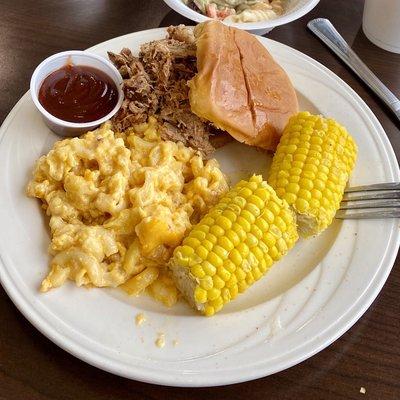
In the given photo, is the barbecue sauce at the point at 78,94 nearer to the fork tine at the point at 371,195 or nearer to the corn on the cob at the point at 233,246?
the corn on the cob at the point at 233,246

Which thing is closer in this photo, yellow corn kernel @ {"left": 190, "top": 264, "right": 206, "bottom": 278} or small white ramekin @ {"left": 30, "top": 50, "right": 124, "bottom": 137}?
yellow corn kernel @ {"left": 190, "top": 264, "right": 206, "bottom": 278}

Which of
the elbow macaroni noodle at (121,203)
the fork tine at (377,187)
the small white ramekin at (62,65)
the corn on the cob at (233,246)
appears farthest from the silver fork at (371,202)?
the small white ramekin at (62,65)

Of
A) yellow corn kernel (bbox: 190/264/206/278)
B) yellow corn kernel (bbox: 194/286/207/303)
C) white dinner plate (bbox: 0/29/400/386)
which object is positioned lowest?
white dinner plate (bbox: 0/29/400/386)

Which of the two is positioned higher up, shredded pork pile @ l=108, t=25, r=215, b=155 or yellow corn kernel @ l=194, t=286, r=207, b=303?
shredded pork pile @ l=108, t=25, r=215, b=155

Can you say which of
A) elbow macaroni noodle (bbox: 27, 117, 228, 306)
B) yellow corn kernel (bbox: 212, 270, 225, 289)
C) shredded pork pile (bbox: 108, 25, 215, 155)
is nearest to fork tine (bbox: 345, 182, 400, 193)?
elbow macaroni noodle (bbox: 27, 117, 228, 306)

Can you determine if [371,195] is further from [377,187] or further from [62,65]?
[62,65]

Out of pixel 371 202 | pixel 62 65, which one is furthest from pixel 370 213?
pixel 62 65

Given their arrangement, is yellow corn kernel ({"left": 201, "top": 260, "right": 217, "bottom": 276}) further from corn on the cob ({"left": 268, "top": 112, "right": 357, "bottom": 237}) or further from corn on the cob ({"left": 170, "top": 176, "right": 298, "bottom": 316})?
corn on the cob ({"left": 268, "top": 112, "right": 357, "bottom": 237})

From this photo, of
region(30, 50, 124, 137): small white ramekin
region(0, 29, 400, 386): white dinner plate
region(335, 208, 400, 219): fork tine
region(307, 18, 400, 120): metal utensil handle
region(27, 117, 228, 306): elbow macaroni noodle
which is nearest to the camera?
region(0, 29, 400, 386): white dinner plate
